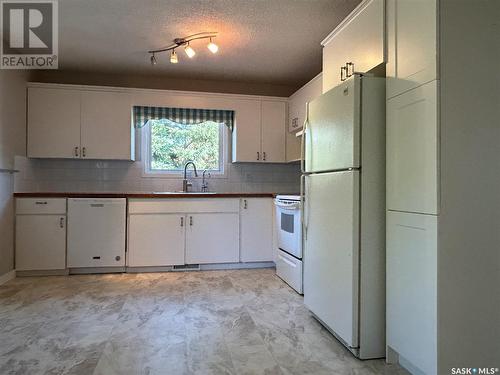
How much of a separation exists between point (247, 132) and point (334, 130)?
237 cm

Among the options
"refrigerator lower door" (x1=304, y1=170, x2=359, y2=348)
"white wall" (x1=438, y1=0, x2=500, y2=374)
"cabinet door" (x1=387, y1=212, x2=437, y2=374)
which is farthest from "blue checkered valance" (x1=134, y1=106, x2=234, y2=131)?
"white wall" (x1=438, y1=0, x2=500, y2=374)

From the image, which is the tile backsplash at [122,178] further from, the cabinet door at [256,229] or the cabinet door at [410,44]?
the cabinet door at [410,44]

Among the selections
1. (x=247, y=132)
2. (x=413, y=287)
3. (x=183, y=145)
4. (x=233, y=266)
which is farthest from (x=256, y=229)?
(x=413, y=287)

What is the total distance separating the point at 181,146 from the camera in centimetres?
461

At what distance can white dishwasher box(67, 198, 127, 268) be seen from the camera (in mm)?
3736

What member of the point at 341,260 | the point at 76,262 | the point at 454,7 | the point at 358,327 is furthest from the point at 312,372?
the point at 76,262

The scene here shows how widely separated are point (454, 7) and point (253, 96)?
304 centimetres

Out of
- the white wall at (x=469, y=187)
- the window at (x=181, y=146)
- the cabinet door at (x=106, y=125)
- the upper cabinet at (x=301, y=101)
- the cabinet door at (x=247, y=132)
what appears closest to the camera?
the white wall at (x=469, y=187)

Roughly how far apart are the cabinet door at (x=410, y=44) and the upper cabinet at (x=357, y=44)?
92mm

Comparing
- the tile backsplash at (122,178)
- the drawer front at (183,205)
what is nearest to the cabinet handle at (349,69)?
the drawer front at (183,205)

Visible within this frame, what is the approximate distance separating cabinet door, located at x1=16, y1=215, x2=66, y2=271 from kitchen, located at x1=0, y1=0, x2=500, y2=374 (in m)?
0.02

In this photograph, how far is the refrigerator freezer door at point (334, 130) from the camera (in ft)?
6.40

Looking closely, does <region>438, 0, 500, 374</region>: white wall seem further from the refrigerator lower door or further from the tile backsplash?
the tile backsplash

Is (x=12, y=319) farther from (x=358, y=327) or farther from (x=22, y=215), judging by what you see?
(x=358, y=327)
